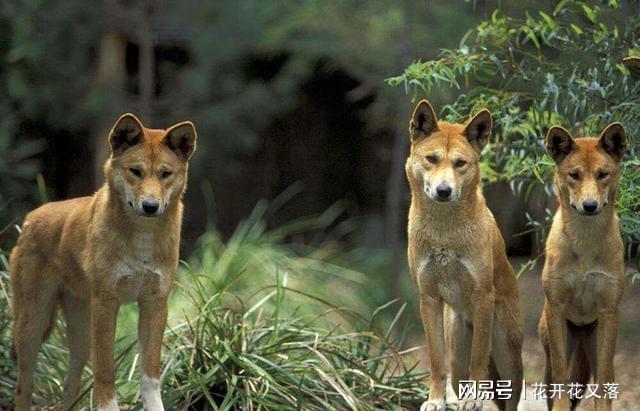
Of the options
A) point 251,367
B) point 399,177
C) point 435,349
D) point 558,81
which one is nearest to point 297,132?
point 399,177

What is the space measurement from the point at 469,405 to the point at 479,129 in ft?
4.19

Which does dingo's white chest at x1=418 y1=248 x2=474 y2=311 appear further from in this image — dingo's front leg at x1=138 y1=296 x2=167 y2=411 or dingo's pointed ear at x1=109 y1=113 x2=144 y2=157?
dingo's pointed ear at x1=109 y1=113 x2=144 y2=157

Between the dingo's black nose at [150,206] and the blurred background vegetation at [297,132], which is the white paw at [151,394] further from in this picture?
the dingo's black nose at [150,206]

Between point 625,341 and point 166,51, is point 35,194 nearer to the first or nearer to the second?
point 166,51

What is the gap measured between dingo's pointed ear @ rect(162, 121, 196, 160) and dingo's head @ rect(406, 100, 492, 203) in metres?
1.04

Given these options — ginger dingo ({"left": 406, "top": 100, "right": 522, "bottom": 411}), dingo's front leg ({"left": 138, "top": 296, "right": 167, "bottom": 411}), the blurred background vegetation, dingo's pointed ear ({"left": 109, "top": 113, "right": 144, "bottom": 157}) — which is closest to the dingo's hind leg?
the blurred background vegetation

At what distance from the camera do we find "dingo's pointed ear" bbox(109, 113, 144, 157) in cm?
509

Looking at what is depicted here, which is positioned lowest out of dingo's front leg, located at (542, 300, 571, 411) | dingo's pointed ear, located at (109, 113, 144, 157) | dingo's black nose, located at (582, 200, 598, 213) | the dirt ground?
the dirt ground

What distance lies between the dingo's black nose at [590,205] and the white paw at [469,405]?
40.0 inches

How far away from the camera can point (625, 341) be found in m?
10.7

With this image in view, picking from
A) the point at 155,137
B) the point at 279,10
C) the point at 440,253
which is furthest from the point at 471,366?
the point at 279,10

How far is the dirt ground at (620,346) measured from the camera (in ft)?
29.0

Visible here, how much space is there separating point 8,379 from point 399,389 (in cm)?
213

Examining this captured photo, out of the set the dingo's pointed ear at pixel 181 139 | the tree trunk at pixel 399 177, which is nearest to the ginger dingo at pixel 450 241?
the dingo's pointed ear at pixel 181 139
